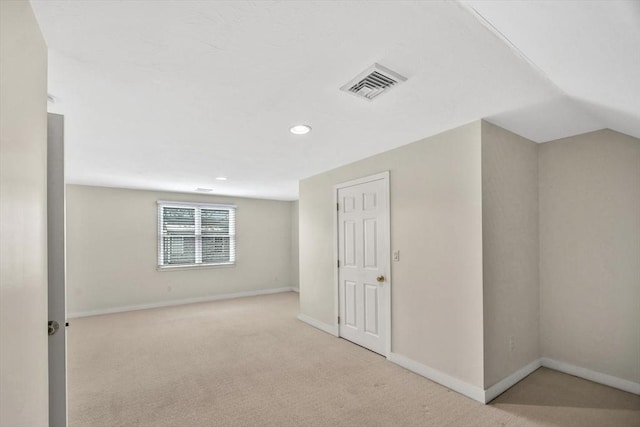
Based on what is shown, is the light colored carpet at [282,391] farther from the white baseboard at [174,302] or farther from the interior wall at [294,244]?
the interior wall at [294,244]

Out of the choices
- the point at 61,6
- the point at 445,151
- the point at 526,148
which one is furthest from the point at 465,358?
the point at 61,6

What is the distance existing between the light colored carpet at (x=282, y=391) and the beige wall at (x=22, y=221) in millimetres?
1487

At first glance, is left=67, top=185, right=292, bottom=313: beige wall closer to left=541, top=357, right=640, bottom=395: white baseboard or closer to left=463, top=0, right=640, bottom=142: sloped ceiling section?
left=541, top=357, right=640, bottom=395: white baseboard

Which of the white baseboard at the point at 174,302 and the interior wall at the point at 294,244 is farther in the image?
the interior wall at the point at 294,244

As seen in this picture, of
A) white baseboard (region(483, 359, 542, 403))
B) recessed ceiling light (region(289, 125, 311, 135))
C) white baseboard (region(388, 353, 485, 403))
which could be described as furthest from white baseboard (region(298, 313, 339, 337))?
recessed ceiling light (region(289, 125, 311, 135))

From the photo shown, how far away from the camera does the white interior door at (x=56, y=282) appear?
154 cm

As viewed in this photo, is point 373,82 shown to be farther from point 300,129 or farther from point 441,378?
point 441,378

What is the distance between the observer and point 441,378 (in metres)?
2.89

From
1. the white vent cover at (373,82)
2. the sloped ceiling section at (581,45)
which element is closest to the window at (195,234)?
the white vent cover at (373,82)

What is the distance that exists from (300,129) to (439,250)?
1.75 metres

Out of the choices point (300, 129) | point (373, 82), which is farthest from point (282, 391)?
point (373, 82)

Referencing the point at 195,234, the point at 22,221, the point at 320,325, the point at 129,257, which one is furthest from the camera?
the point at 195,234

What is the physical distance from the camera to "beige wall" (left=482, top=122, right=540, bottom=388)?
2682 millimetres

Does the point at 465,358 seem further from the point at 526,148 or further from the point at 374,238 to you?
the point at 526,148
